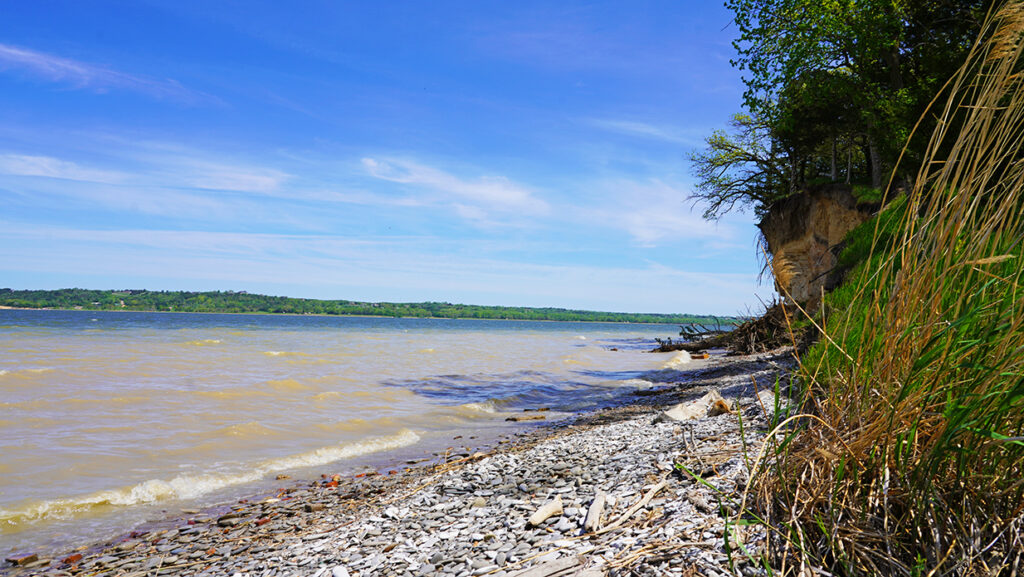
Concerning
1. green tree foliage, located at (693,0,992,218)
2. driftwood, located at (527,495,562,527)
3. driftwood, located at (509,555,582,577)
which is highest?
green tree foliage, located at (693,0,992,218)

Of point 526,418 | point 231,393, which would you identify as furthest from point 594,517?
point 231,393

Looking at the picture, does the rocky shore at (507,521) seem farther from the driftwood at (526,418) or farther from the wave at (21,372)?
the wave at (21,372)

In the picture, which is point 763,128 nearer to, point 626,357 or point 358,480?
point 626,357

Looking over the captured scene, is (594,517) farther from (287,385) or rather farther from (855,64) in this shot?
(855,64)

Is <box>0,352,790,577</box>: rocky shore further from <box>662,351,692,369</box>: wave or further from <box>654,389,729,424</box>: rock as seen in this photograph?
<box>662,351,692,369</box>: wave

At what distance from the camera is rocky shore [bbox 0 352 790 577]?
2.88 meters

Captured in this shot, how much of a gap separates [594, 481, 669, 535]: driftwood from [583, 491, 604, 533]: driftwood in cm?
8

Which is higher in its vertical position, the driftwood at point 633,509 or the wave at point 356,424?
the driftwood at point 633,509

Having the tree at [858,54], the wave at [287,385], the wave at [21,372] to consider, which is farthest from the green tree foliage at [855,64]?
the wave at [21,372]

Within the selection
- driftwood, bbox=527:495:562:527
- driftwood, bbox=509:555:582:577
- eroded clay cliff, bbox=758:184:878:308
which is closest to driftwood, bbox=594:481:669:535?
driftwood, bbox=509:555:582:577

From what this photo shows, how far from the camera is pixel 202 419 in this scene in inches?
433

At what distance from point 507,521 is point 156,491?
5.66 m

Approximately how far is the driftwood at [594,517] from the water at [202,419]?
18.3ft

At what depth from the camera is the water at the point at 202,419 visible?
22.8 ft
